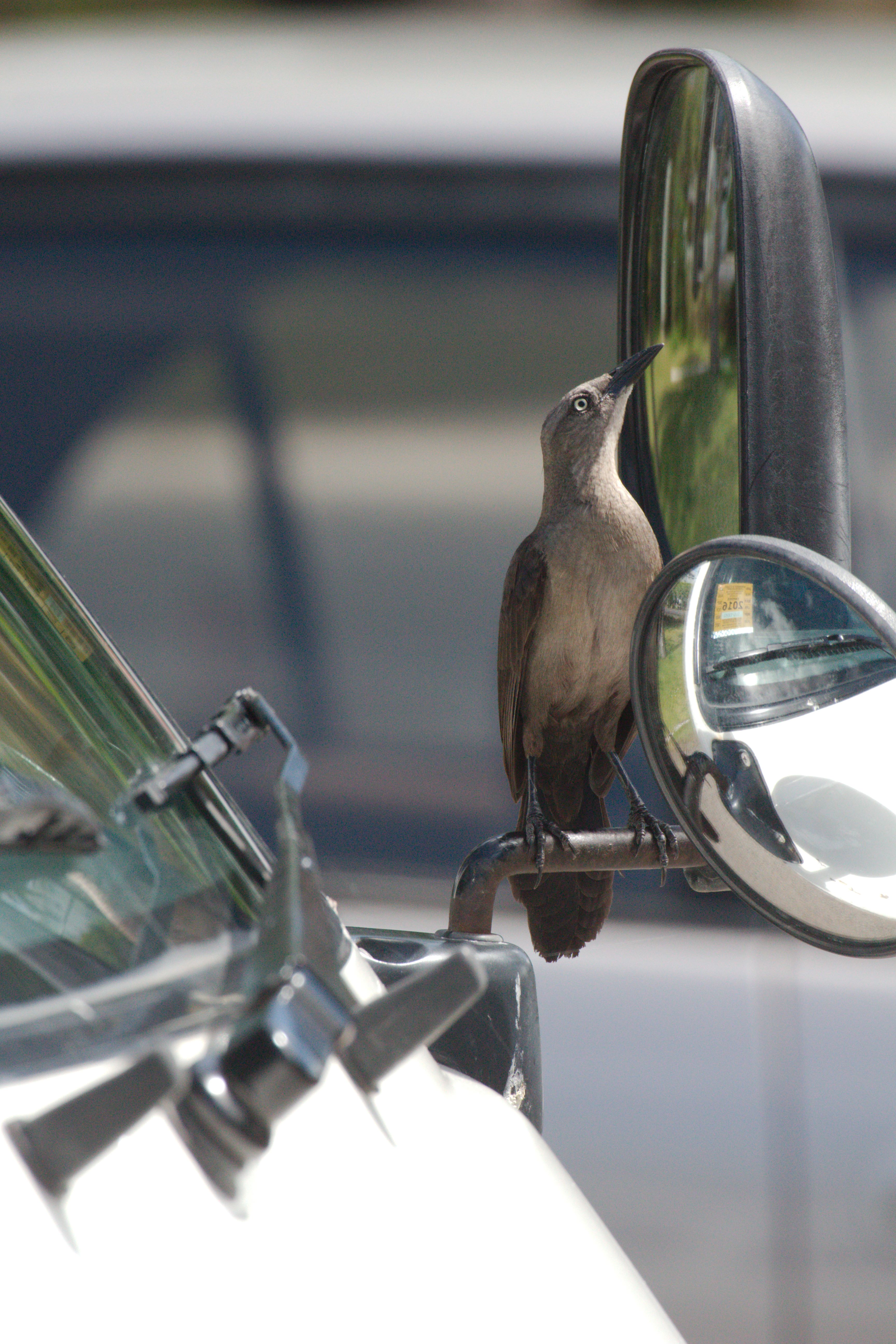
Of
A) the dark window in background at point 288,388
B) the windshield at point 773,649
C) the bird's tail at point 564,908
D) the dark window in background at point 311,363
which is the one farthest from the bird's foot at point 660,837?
the dark window in background at point 288,388

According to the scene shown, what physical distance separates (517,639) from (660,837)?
2.09ft

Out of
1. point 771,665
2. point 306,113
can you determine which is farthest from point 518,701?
point 306,113

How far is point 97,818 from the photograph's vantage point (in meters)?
0.85

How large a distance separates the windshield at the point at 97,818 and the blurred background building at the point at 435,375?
1524 mm

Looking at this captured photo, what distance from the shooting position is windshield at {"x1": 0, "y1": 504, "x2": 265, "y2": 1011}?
2.44 ft

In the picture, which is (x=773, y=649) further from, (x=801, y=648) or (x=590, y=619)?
(x=590, y=619)

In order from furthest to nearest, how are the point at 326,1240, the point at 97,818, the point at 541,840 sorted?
the point at 541,840 → the point at 97,818 → the point at 326,1240

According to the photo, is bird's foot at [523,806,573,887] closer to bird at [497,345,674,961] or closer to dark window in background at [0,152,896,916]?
bird at [497,345,674,961]

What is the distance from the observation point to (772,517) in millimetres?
1091

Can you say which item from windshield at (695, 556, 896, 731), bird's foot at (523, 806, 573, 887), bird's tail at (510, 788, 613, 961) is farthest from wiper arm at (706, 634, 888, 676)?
Result: bird's tail at (510, 788, 613, 961)

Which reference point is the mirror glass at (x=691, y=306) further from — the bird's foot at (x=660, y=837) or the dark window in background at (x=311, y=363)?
the dark window in background at (x=311, y=363)

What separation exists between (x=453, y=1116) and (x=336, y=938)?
5.6 inches

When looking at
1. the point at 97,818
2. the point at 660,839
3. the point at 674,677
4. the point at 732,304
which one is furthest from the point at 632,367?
the point at 97,818

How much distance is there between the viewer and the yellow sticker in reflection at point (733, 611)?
1.16 metres
